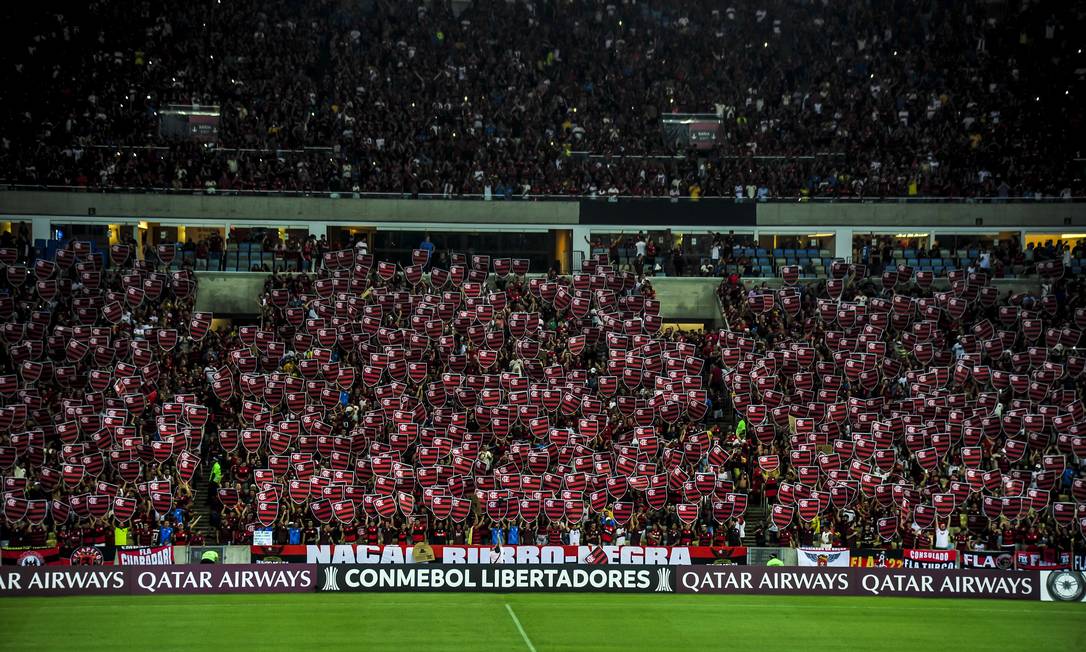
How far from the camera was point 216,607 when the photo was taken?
1358 inches

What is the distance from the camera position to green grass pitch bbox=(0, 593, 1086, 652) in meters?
31.2

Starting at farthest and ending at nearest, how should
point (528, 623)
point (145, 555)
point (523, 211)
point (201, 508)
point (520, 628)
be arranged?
1. point (523, 211)
2. point (201, 508)
3. point (145, 555)
4. point (528, 623)
5. point (520, 628)

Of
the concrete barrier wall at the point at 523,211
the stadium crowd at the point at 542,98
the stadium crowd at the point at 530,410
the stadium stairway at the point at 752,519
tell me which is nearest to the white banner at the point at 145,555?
the stadium crowd at the point at 530,410

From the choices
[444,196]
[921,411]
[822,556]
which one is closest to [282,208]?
[444,196]

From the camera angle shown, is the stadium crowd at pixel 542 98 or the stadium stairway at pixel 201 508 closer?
the stadium stairway at pixel 201 508

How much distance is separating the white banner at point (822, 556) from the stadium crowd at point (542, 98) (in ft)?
82.6

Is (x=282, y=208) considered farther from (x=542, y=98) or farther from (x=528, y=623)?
(x=528, y=623)

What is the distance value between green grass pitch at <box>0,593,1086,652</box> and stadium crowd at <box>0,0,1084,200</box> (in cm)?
2855

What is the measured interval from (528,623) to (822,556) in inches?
407

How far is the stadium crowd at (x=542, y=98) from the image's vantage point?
201 feet

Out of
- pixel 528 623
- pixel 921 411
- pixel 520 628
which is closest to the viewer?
pixel 520 628

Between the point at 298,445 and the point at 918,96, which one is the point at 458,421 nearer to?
the point at 298,445

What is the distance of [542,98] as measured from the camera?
215 feet

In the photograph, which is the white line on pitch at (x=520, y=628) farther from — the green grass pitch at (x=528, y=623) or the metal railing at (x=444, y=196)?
the metal railing at (x=444, y=196)
